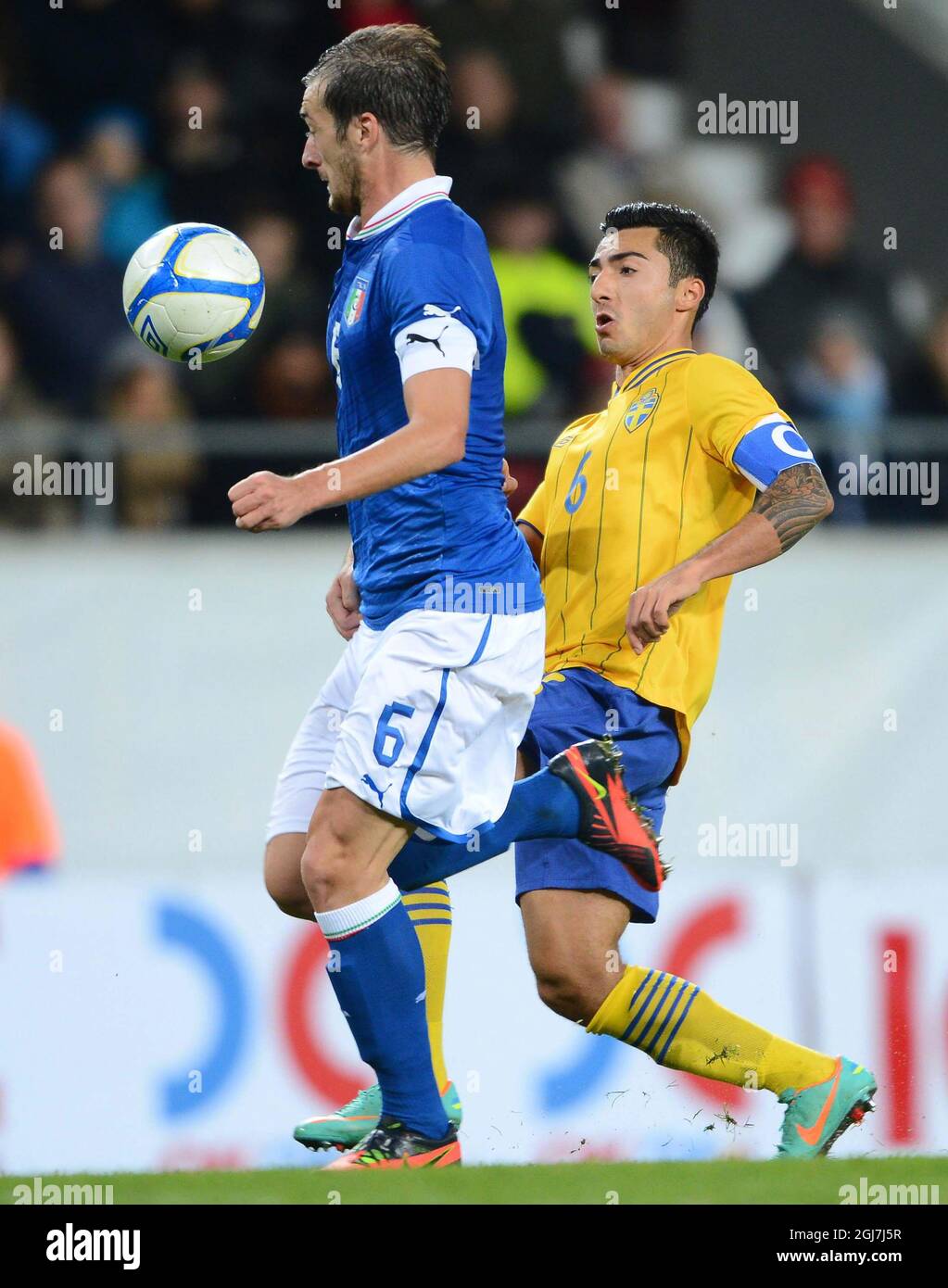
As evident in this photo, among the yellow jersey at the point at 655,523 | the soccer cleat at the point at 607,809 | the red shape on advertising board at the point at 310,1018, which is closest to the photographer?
the soccer cleat at the point at 607,809

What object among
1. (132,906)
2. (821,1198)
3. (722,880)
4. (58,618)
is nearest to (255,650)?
(58,618)

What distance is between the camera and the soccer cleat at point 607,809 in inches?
174

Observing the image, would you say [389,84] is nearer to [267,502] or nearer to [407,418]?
[407,418]

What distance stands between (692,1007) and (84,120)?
5.92 m

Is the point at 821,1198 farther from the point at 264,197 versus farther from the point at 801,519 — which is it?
the point at 264,197

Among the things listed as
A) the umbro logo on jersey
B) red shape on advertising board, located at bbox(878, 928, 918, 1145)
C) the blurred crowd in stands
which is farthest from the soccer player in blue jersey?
the blurred crowd in stands

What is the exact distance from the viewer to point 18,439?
7.49 metres

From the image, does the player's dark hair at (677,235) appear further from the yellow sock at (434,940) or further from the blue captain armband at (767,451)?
the yellow sock at (434,940)

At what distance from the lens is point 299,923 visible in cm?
641

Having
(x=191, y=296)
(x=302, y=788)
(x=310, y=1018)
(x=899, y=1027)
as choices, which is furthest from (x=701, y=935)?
(x=191, y=296)

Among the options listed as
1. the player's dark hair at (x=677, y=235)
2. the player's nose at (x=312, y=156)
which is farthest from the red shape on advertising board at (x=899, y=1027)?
the player's nose at (x=312, y=156)

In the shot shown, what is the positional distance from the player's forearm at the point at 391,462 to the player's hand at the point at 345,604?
0.64 m

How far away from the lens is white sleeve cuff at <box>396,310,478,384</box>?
12.4 ft

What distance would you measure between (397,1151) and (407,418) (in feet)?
4.69
